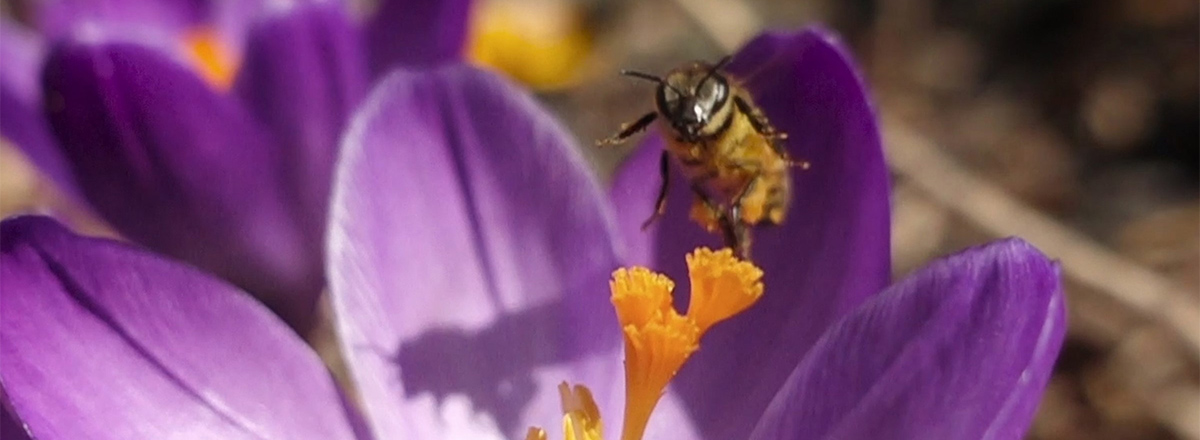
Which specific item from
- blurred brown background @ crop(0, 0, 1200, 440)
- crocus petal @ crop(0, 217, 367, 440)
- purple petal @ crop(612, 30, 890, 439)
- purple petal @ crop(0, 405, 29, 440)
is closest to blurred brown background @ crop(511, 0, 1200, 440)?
blurred brown background @ crop(0, 0, 1200, 440)

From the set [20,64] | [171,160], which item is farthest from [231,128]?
[20,64]

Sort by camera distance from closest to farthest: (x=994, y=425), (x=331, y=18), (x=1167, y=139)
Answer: (x=994, y=425)
(x=331, y=18)
(x=1167, y=139)

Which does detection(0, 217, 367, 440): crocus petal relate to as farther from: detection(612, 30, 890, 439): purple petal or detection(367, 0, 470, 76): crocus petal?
detection(367, 0, 470, 76): crocus petal

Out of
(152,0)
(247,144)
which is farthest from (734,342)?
(152,0)

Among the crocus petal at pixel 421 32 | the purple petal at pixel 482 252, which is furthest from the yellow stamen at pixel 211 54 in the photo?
the purple petal at pixel 482 252

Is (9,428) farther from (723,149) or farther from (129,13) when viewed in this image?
(129,13)

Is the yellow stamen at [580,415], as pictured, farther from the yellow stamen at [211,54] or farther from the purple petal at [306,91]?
the yellow stamen at [211,54]

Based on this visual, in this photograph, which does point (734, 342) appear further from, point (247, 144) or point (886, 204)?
point (247, 144)
